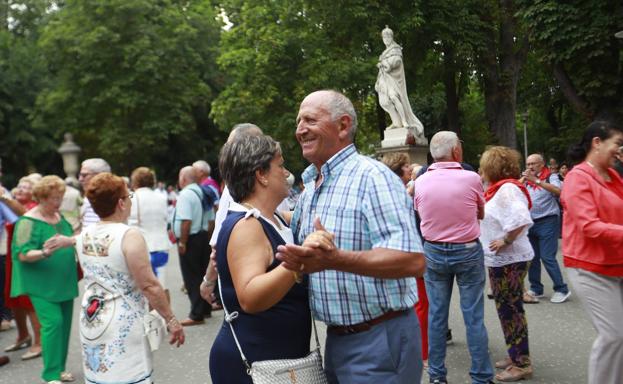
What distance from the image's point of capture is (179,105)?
32969 mm

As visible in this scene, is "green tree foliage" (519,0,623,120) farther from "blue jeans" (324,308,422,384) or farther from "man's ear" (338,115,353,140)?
"blue jeans" (324,308,422,384)

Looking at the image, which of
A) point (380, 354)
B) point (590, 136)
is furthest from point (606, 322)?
point (380, 354)

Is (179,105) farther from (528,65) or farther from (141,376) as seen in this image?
(141,376)

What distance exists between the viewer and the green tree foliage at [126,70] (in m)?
31.2

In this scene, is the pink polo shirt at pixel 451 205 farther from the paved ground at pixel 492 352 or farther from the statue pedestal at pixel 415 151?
the statue pedestal at pixel 415 151

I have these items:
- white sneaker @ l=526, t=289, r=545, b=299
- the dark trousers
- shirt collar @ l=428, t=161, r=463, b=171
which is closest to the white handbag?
shirt collar @ l=428, t=161, r=463, b=171

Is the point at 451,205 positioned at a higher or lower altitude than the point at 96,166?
lower

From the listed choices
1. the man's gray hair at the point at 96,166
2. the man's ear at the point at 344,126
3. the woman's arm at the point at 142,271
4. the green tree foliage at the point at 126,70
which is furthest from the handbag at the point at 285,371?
the green tree foliage at the point at 126,70

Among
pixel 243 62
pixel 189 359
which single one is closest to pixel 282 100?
pixel 243 62

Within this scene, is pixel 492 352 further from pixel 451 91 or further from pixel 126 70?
pixel 126 70

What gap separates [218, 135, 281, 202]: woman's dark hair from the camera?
109 inches

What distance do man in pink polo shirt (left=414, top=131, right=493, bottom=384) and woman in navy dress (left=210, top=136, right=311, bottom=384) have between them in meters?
2.35

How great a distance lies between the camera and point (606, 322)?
12.6ft

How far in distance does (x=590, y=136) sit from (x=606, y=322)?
1152mm
